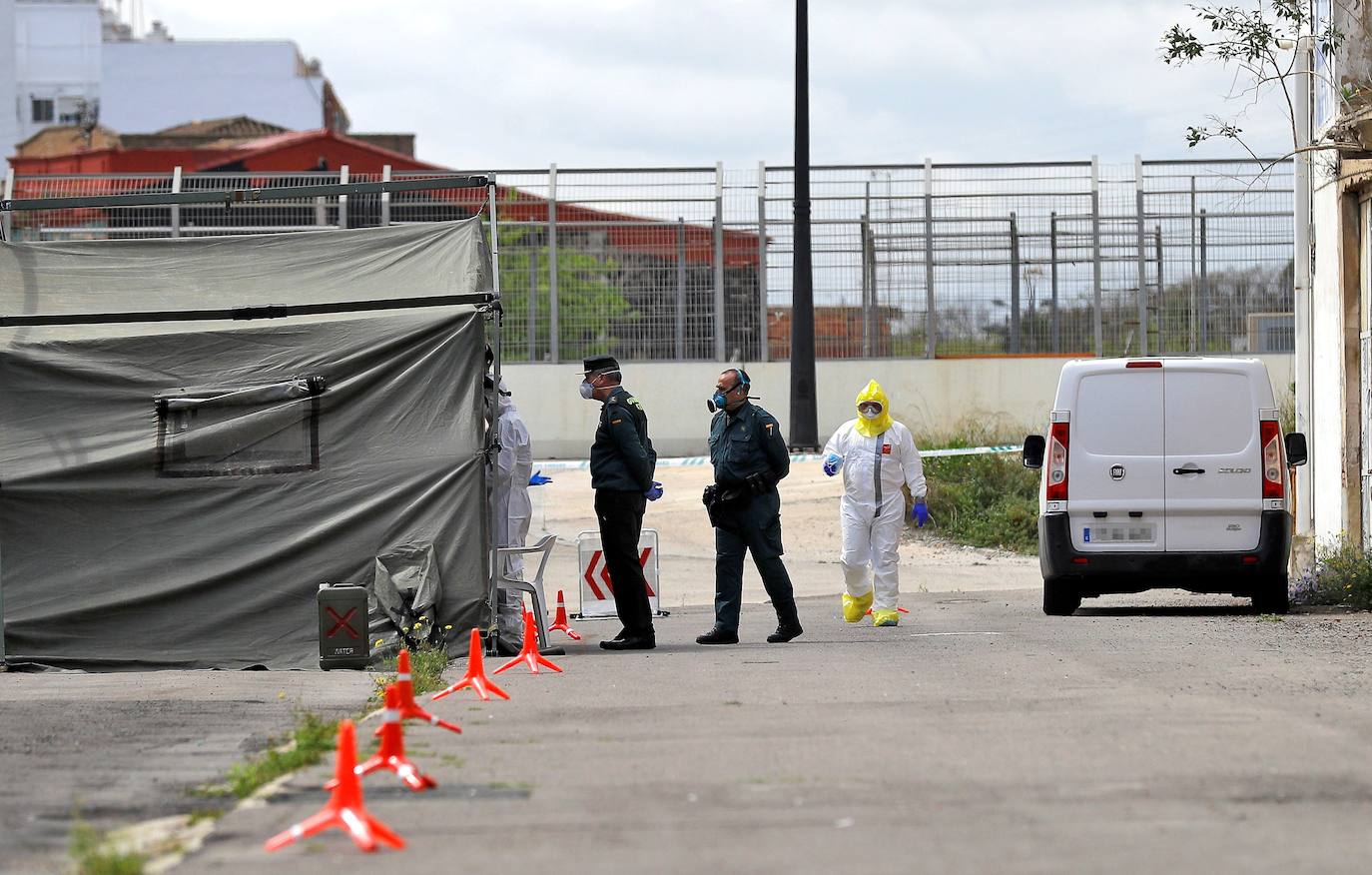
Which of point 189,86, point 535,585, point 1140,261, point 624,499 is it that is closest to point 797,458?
point 1140,261

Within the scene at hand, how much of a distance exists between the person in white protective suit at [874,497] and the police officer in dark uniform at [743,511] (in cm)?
106

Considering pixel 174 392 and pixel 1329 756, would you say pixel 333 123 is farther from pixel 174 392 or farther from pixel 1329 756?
pixel 1329 756

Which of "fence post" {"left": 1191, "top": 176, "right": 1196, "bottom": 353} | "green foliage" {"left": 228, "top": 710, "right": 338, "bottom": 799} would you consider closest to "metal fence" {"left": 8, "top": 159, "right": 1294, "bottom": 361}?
"fence post" {"left": 1191, "top": 176, "right": 1196, "bottom": 353}

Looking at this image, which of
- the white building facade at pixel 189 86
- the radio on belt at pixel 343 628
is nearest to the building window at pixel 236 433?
the radio on belt at pixel 343 628

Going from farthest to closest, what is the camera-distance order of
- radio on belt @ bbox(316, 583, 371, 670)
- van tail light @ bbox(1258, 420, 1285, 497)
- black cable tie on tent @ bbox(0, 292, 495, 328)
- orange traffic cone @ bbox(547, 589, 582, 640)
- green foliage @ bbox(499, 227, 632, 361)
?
green foliage @ bbox(499, 227, 632, 361)
orange traffic cone @ bbox(547, 589, 582, 640)
van tail light @ bbox(1258, 420, 1285, 497)
black cable tie on tent @ bbox(0, 292, 495, 328)
radio on belt @ bbox(316, 583, 371, 670)

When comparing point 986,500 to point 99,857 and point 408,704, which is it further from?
point 99,857

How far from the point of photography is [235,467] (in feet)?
37.7

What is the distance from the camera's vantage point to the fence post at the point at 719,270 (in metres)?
27.0

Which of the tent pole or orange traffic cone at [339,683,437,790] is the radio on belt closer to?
the tent pole

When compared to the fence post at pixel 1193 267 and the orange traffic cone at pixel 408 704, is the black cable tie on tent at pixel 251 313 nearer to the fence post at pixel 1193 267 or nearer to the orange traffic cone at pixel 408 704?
the orange traffic cone at pixel 408 704

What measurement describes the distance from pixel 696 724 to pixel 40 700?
11.7 ft

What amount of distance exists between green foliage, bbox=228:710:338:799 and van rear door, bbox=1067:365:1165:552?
22.7 feet

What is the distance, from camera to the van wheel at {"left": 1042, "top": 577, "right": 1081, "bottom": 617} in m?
13.2

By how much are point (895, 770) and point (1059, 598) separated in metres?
7.38
